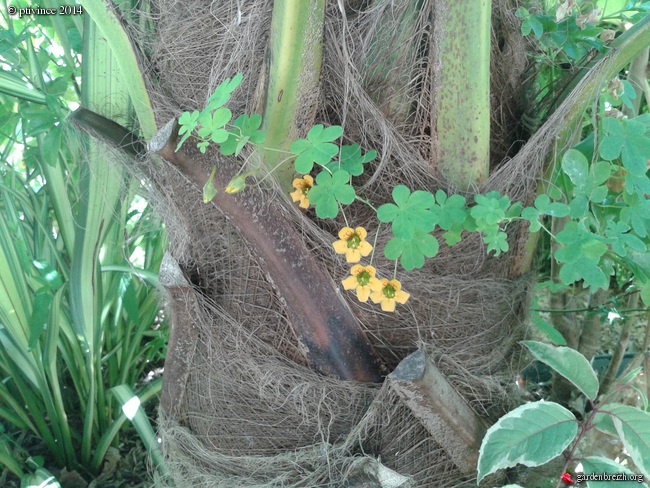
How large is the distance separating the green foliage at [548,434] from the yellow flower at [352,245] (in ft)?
0.94

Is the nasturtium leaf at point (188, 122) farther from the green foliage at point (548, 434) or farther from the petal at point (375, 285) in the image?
the green foliage at point (548, 434)

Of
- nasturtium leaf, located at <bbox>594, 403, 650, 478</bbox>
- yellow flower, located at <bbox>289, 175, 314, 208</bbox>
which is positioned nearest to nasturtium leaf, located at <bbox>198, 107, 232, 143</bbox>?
yellow flower, located at <bbox>289, 175, 314, 208</bbox>

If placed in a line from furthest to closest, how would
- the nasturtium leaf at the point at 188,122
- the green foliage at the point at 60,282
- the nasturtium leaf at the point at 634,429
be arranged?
the green foliage at the point at 60,282 < the nasturtium leaf at the point at 634,429 < the nasturtium leaf at the point at 188,122

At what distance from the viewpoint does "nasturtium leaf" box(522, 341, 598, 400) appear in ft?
3.31

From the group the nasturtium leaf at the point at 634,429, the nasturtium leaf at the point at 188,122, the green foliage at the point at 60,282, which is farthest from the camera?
the green foliage at the point at 60,282

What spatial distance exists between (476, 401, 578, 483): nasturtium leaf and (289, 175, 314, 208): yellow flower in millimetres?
379

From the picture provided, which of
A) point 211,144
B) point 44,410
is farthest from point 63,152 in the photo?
point 211,144

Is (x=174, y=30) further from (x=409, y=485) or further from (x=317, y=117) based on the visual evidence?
(x=409, y=485)

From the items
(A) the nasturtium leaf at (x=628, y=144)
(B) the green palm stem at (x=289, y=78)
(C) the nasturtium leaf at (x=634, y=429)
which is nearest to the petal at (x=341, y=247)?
(B) the green palm stem at (x=289, y=78)

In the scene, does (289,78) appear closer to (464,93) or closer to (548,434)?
(464,93)

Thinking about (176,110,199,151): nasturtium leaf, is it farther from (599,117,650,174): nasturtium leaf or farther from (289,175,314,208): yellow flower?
(599,117,650,174): nasturtium leaf

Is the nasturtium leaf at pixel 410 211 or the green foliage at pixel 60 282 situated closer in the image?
the nasturtium leaf at pixel 410 211

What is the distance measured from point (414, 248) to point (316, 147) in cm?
17

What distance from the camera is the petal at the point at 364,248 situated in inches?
33.1
